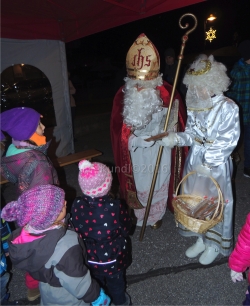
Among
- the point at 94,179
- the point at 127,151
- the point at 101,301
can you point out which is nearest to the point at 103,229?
the point at 94,179

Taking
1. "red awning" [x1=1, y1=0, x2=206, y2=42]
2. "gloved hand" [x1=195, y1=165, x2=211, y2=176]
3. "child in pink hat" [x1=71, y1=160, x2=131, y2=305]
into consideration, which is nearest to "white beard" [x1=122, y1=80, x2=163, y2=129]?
"gloved hand" [x1=195, y1=165, x2=211, y2=176]

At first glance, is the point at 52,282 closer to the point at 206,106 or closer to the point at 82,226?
the point at 82,226

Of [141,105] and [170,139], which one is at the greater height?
[141,105]

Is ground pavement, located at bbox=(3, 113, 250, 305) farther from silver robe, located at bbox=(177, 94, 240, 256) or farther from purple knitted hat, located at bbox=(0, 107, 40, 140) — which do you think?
purple knitted hat, located at bbox=(0, 107, 40, 140)

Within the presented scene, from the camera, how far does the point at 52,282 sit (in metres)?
1.78

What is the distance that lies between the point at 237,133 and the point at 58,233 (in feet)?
5.73

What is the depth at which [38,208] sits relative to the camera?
5.51 ft

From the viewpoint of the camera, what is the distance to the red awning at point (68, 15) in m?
3.55

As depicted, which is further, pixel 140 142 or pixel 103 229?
pixel 140 142

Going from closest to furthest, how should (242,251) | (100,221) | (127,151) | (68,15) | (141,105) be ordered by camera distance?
(242,251) < (100,221) < (141,105) < (127,151) < (68,15)

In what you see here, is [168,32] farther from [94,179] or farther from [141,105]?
[94,179]

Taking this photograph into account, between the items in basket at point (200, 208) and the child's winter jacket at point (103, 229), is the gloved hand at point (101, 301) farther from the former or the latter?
the items in basket at point (200, 208)

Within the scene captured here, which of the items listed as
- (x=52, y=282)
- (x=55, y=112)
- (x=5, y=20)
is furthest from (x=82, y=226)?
(x=55, y=112)

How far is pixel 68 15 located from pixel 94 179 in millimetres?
3491
